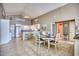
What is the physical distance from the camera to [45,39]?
145 inches

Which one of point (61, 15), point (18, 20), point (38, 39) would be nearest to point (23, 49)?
point (38, 39)

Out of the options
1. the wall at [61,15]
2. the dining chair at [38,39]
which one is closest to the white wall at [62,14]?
the wall at [61,15]

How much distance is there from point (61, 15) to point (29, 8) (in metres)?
1.00

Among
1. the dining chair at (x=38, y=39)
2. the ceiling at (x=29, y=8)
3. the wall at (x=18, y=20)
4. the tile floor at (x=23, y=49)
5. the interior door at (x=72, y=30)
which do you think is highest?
the ceiling at (x=29, y=8)

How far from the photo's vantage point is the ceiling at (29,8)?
134 inches

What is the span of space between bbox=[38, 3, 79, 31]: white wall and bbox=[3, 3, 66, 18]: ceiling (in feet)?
0.47

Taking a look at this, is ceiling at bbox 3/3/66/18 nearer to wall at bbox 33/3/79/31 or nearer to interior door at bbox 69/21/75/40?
wall at bbox 33/3/79/31

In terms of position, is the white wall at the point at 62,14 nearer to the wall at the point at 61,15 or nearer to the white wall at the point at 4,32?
the wall at the point at 61,15

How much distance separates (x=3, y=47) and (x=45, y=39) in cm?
130

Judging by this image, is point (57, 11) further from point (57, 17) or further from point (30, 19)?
point (30, 19)

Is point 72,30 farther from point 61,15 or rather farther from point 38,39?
point 38,39

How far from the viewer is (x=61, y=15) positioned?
11.7 feet

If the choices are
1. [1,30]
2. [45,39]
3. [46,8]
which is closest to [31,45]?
[45,39]

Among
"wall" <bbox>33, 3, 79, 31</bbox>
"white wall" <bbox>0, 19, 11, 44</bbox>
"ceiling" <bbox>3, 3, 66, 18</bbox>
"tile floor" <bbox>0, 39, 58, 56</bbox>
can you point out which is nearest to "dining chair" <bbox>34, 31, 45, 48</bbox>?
"tile floor" <bbox>0, 39, 58, 56</bbox>
